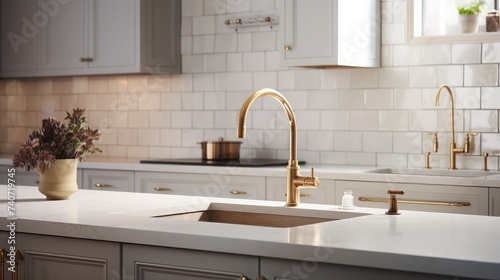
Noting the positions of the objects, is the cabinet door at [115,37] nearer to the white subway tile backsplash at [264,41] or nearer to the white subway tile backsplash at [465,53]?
the white subway tile backsplash at [264,41]

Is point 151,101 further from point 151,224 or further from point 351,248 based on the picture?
point 351,248

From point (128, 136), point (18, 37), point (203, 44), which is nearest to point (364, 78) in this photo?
point (203, 44)

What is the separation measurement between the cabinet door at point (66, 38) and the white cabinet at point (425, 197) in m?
2.31

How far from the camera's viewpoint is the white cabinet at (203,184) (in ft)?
15.1

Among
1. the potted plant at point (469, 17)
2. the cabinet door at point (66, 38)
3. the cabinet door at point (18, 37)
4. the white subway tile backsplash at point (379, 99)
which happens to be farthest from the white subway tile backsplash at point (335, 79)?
the cabinet door at point (18, 37)

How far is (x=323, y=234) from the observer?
7.02ft

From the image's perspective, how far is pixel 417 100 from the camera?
4.77 metres

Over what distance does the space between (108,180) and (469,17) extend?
2.43 m

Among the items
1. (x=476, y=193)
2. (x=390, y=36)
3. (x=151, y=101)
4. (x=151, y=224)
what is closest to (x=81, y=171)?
(x=151, y=101)

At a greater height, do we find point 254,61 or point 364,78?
point 254,61

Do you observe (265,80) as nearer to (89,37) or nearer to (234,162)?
(234,162)

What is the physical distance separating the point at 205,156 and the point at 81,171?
0.82m

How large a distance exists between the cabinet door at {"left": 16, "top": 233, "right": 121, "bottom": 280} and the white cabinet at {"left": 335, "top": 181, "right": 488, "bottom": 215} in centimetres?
209

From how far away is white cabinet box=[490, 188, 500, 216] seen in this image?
388 cm
